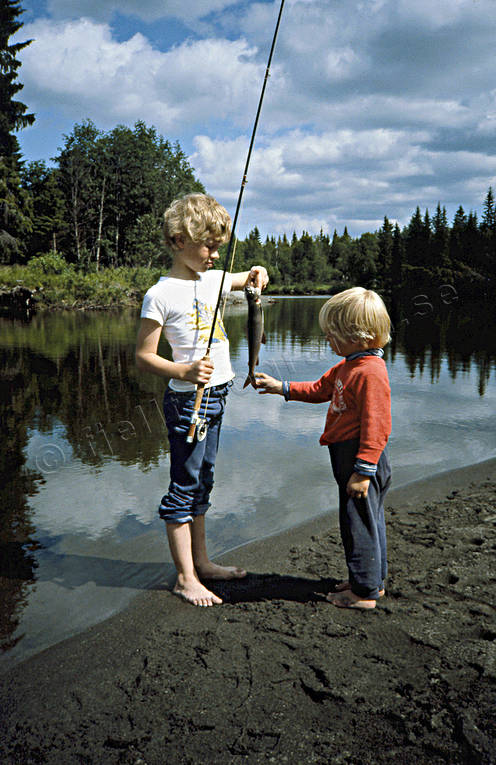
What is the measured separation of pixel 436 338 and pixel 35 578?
54.4 ft

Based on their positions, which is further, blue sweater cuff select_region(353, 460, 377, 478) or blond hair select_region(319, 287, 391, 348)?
blond hair select_region(319, 287, 391, 348)

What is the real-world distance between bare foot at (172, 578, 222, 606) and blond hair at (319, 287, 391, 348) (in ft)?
4.90

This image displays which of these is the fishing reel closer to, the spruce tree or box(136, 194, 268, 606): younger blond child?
box(136, 194, 268, 606): younger blond child

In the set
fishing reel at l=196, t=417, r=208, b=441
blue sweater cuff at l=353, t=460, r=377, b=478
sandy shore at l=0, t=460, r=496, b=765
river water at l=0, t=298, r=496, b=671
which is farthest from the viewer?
river water at l=0, t=298, r=496, b=671

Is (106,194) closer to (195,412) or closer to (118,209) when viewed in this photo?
(118,209)

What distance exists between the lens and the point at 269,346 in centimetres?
1464

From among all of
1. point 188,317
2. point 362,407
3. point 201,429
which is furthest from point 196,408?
point 362,407

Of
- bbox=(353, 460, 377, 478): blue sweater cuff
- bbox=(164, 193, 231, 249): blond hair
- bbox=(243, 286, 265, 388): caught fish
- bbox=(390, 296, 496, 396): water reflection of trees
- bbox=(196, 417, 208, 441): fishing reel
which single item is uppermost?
bbox=(164, 193, 231, 249): blond hair

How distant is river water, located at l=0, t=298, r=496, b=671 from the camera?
10.3 feet

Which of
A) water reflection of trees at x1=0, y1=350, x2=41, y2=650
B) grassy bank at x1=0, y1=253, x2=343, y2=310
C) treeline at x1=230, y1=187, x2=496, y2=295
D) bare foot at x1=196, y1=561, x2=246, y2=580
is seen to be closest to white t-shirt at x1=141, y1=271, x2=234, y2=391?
bare foot at x1=196, y1=561, x2=246, y2=580

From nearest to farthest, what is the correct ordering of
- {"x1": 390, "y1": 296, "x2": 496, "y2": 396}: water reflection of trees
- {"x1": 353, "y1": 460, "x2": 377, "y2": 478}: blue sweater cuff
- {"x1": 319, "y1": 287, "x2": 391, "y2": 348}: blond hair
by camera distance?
1. {"x1": 353, "y1": 460, "x2": 377, "y2": 478}: blue sweater cuff
2. {"x1": 319, "y1": 287, "x2": 391, "y2": 348}: blond hair
3. {"x1": 390, "y1": 296, "x2": 496, "y2": 396}: water reflection of trees

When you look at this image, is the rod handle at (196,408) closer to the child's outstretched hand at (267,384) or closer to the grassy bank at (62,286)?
the child's outstretched hand at (267,384)

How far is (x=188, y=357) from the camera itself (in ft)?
10.0

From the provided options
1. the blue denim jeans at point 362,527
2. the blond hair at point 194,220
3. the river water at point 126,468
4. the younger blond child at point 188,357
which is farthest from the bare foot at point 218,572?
the blond hair at point 194,220
